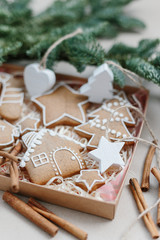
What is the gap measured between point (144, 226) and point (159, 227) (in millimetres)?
46

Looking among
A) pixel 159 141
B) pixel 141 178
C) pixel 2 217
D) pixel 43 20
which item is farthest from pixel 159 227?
pixel 43 20

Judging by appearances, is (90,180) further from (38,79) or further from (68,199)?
(38,79)

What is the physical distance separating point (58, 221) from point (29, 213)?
98 millimetres

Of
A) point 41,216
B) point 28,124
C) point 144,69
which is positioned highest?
point 144,69

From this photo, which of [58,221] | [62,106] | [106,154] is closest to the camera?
[58,221]

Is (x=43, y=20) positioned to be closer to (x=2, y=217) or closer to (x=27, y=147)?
(x=27, y=147)

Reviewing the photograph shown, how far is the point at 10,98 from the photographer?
1314 mm

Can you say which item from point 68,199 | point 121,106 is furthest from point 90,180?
point 121,106

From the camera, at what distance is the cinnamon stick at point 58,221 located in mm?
919

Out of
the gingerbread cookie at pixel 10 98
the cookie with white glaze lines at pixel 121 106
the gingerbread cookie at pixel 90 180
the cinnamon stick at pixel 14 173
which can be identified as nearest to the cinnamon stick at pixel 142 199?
the gingerbread cookie at pixel 90 180

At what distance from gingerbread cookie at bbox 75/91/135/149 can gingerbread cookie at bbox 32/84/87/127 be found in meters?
0.05

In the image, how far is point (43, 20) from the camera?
5.61ft

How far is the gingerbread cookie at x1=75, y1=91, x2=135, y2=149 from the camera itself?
1.15 metres

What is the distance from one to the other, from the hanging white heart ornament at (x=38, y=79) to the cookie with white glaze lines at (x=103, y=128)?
25cm
